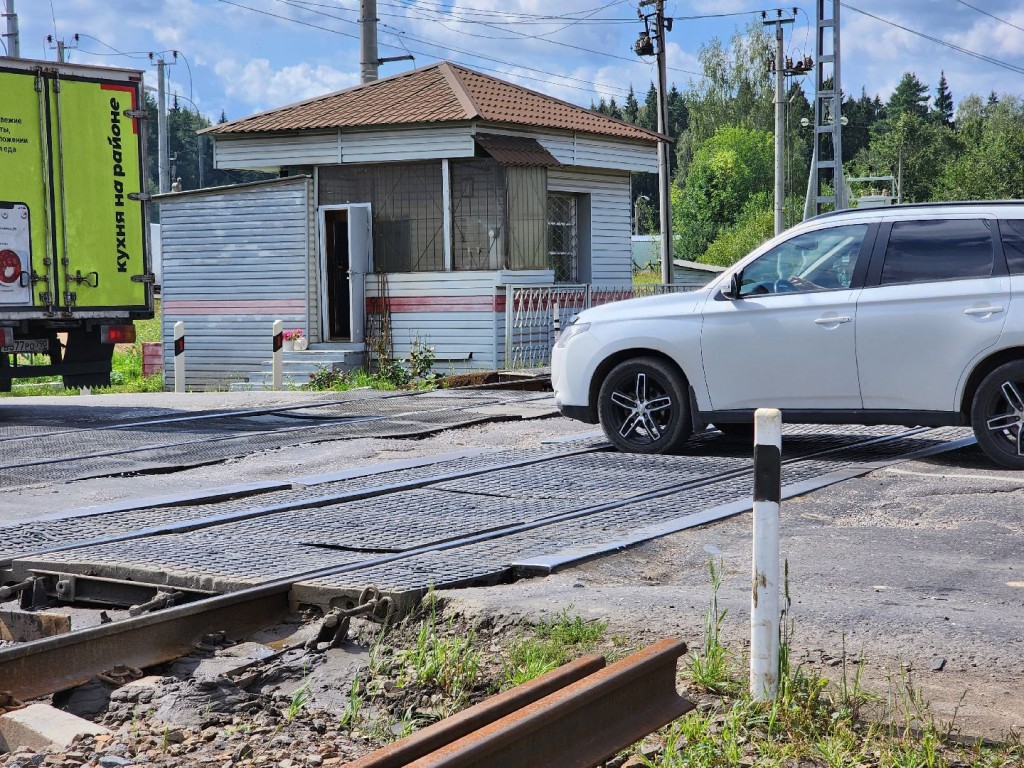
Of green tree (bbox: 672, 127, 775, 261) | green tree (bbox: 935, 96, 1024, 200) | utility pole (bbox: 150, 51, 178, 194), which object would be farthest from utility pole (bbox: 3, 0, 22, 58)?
green tree (bbox: 672, 127, 775, 261)

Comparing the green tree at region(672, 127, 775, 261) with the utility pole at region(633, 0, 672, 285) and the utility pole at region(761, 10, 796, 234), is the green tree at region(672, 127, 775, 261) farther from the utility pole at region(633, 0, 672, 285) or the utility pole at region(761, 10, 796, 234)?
the utility pole at region(633, 0, 672, 285)

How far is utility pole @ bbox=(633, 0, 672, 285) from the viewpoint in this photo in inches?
1256

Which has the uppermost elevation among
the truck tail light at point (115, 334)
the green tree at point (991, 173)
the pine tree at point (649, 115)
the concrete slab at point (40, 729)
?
the pine tree at point (649, 115)

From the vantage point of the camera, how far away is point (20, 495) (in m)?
9.25

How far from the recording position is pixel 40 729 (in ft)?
13.9

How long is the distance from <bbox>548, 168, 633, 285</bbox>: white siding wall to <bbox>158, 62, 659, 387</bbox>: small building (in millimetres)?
62

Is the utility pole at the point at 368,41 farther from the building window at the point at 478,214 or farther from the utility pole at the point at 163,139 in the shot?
the utility pole at the point at 163,139

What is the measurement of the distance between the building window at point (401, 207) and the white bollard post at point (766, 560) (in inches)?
720

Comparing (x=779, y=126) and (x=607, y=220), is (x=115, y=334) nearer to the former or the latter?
(x=607, y=220)

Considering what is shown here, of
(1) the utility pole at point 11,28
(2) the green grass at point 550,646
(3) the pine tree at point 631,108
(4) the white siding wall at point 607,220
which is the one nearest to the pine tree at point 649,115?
(3) the pine tree at point 631,108

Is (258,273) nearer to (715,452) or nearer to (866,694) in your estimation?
(715,452)

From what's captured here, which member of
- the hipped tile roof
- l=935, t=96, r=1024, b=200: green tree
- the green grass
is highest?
l=935, t=96, r=1024, b=200: green tree

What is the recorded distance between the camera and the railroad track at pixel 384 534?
17.6ft

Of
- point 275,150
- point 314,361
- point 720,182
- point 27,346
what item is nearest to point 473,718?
point 27,346
